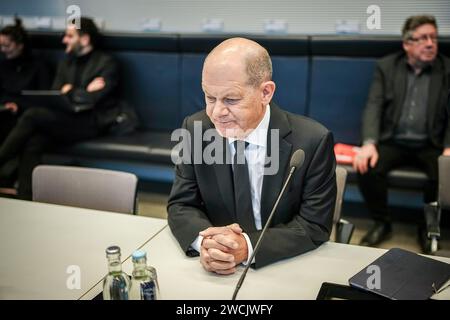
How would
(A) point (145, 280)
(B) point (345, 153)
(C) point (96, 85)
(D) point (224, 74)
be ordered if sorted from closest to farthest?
(A) point (145, 280) < (D) point (224, 74) < (B) point (345, 153) < (C) point (96, 85)

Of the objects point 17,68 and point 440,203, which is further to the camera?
point 17,68

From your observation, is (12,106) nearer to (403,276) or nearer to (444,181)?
(444,181)

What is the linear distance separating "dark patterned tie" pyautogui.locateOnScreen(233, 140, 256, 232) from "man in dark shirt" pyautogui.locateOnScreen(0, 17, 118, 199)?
226 cm

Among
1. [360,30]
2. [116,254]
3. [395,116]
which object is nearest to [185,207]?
[116,254]

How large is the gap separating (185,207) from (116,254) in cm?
53

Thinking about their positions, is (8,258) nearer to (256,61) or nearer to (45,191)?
(45,191)

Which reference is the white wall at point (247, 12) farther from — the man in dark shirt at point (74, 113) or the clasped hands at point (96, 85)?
the clasped hands at point (96, 85)

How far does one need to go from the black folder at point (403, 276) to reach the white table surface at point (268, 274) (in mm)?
39

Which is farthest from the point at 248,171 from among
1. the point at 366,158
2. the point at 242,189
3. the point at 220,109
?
the point at 366,158

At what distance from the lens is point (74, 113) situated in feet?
11.3

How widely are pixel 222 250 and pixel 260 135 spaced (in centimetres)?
46

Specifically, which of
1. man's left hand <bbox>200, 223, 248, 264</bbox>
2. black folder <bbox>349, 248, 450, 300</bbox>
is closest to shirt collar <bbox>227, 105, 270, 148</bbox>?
man's left hand <bbox>200, 223, 248, 264</bbox>

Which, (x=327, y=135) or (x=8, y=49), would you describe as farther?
(x=8, y=49)

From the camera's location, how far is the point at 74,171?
6.29 ft
